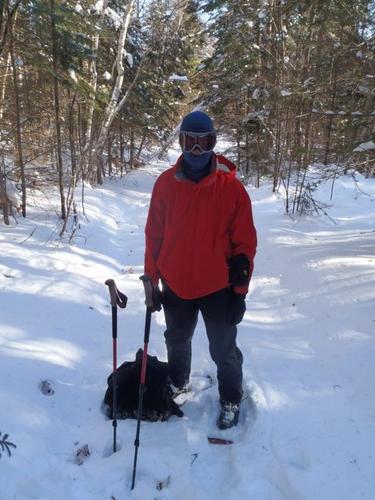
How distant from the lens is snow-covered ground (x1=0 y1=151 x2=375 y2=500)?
266cm

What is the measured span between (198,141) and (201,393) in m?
2.12

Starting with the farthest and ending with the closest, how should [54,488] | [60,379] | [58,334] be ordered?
[58,334] → [60,379] → [54,488]

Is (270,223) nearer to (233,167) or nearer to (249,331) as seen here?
(249,331)

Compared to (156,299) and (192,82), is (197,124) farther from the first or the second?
(192,82)

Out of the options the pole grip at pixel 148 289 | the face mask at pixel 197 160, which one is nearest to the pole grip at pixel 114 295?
the pole grip at pixel 148 289

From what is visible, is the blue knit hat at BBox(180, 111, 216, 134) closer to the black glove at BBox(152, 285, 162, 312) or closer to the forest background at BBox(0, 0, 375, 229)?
the black glove at BBox(152, 285, 162, 312)

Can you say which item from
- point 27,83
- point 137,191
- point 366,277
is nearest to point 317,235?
point 366,277

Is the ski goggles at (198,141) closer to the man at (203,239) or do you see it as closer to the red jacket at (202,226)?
the man at (203,239)

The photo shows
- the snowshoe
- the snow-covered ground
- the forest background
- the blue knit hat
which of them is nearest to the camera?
the snow-covered ground

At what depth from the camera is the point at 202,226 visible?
2.82m

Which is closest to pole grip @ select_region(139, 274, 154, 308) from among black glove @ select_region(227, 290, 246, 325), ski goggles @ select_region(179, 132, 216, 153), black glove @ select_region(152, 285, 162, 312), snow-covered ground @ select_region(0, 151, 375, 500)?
black glove @ select_region(152, 285, 162, 312)

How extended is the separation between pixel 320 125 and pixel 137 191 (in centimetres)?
990

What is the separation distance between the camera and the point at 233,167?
9.68ft

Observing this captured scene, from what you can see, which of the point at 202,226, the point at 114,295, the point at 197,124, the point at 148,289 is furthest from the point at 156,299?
the point at 197,124
